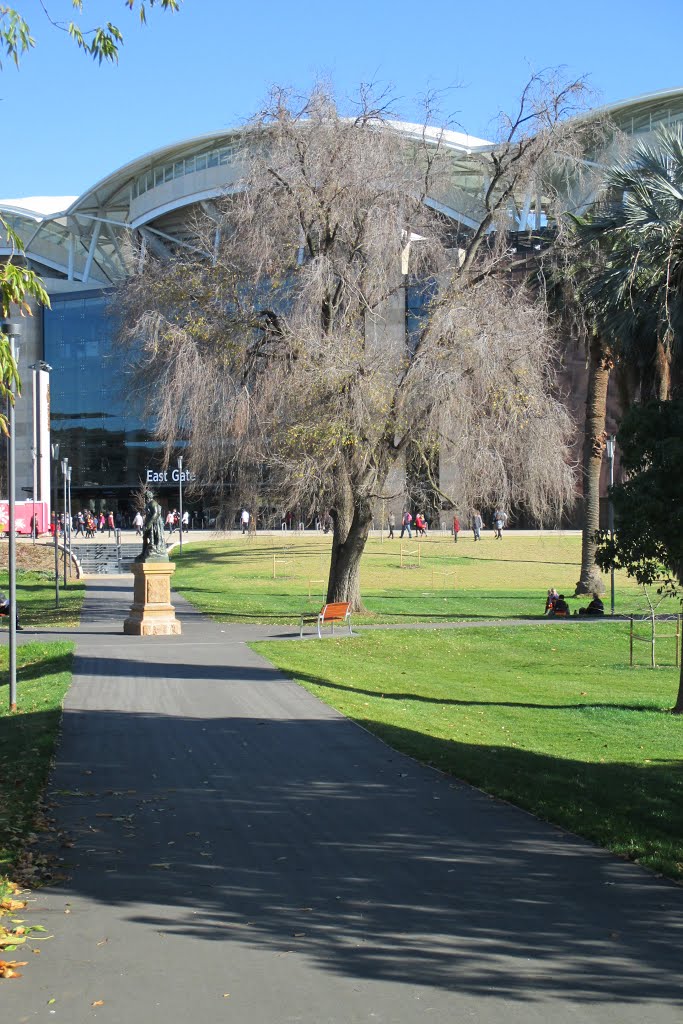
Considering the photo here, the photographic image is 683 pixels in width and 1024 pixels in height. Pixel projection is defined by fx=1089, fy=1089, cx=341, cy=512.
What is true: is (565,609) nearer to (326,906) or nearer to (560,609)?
(560,609)

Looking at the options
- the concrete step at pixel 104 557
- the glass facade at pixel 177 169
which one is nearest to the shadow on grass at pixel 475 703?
the concrete step at pixel 104 557

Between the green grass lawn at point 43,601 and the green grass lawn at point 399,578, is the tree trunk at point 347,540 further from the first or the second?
the green grass lawn at point 43,601

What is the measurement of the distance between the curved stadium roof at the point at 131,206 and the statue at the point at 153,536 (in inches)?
1515

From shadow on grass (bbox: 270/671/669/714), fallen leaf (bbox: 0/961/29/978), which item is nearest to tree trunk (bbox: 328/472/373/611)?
shadow on grass (bbox: 270/671/669/714)

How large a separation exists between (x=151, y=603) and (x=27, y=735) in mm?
12590

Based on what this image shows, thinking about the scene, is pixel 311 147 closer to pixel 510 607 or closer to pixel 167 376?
pixel 167 376

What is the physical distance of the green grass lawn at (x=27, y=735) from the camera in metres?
7.77

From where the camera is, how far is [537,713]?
16.4m

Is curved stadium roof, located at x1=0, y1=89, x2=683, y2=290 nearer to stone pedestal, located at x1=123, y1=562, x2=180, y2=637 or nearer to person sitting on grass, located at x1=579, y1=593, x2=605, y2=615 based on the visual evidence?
person sitting on grass, located at x1=579, y1=593, x2=605, y2=615

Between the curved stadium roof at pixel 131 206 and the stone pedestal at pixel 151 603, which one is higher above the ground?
the curved stadium roof at pixel 131 206

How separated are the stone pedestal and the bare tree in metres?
3.10

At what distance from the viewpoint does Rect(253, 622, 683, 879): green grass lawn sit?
8789 millimetres

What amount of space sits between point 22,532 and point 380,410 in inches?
1576

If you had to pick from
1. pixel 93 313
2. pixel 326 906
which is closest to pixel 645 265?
pixel 326 906
